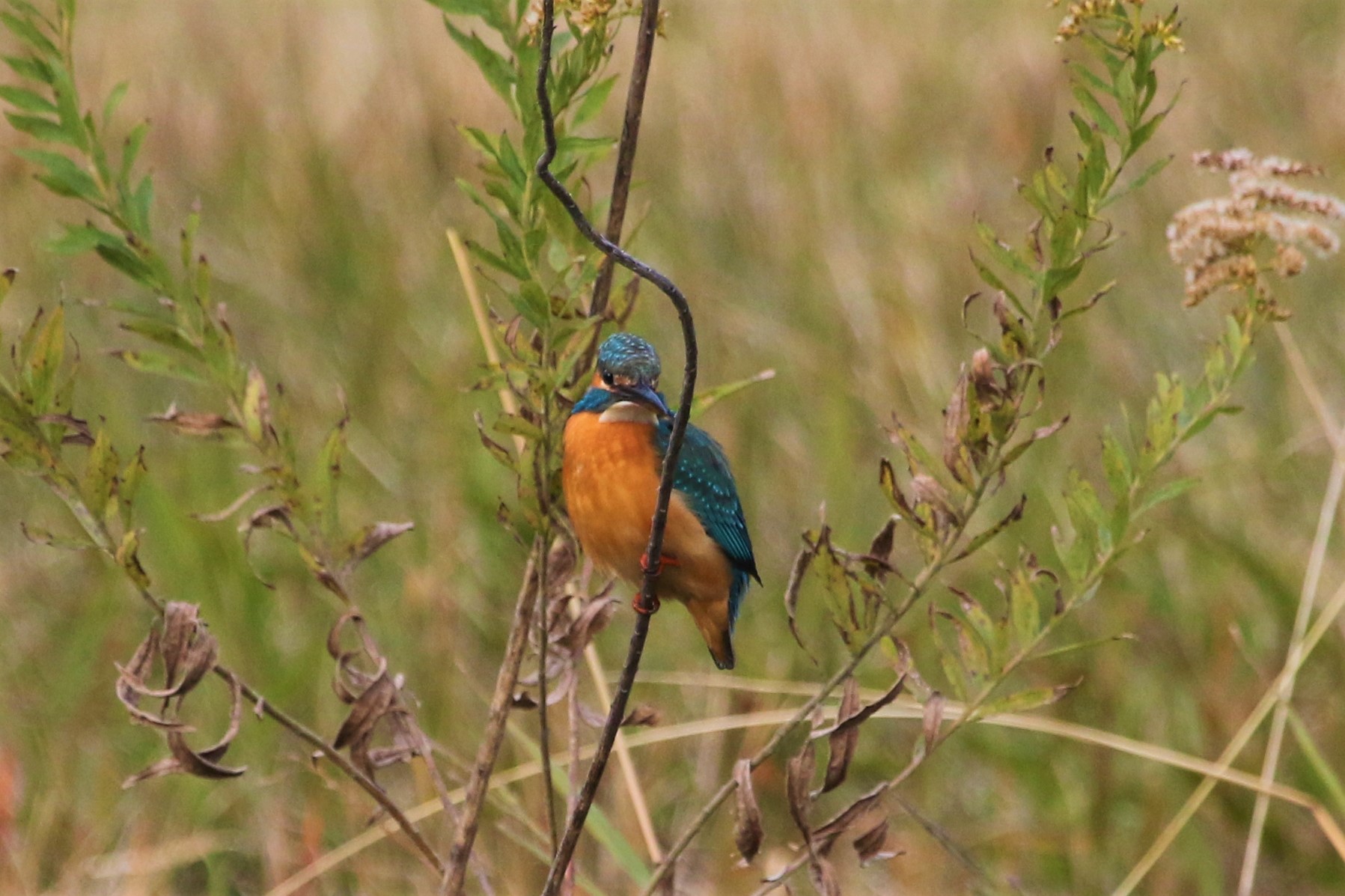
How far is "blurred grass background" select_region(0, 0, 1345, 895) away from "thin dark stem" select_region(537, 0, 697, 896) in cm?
35

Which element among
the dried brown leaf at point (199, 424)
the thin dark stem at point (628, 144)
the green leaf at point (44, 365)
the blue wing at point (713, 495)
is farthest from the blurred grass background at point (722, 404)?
the green leaf at point (44, 365)

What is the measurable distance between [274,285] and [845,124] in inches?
94.9

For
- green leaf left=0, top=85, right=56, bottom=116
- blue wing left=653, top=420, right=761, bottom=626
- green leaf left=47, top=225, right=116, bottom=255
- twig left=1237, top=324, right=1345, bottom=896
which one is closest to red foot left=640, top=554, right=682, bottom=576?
blue wing left=653, top=420, right=761, bottom=626

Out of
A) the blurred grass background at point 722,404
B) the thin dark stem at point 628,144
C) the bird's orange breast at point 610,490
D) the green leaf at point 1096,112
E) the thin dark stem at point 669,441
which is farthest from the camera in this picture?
the blurred grass background at point 722,404

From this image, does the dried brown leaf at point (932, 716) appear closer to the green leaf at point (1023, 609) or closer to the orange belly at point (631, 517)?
the green leaf at point (1023, 609)

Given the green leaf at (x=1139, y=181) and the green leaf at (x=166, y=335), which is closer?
the green leaf at (x=1139, y=181)

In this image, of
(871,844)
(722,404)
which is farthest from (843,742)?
(722,404)

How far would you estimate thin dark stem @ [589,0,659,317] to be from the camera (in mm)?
1789

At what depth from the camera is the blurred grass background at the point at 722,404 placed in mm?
3461

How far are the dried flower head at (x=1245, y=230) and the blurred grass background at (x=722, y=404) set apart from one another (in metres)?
0.72

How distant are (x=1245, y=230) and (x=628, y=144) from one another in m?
0.81

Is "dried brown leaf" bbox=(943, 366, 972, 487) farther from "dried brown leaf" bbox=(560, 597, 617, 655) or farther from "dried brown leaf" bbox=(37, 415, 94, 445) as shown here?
"dried brown leaf" bbox=(37, 415, 94, 445)

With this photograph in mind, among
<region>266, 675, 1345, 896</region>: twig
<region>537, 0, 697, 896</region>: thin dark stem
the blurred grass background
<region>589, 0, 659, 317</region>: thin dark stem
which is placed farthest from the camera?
the blurred grass background

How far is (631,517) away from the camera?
2266 mm
